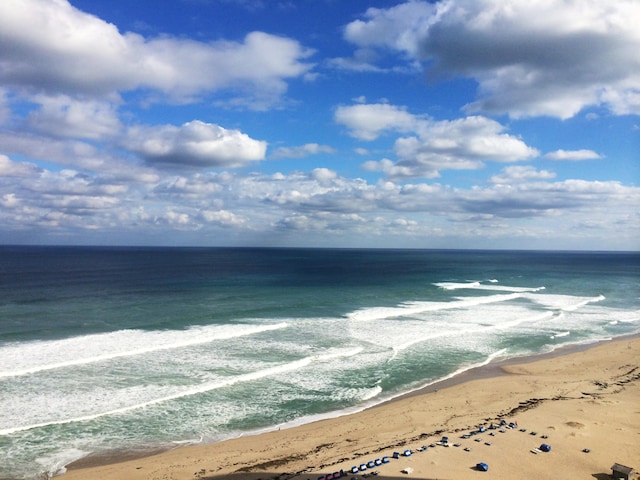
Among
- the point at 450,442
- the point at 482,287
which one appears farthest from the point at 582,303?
the point at 450,442

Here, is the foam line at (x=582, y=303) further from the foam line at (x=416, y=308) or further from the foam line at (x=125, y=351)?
the foam line at (x=125, y=351)

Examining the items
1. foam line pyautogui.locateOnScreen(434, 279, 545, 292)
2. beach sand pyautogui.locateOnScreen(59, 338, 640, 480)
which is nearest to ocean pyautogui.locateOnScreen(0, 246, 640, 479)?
beach sand pyautogui.locateOnScreen(59, 338, 640, 480)

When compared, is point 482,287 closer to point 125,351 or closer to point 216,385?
point 125,351

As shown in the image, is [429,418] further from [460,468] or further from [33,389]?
[33,389]

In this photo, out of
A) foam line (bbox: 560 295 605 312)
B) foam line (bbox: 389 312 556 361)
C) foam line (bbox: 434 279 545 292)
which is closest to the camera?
foam line (bbox: 389 312 556 361)

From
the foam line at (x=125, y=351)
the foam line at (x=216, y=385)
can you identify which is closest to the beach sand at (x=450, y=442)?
the foam line at (x=216, y=385)

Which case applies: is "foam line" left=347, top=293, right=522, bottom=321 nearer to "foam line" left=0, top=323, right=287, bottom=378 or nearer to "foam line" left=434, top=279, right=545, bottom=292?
"foam line" left=0, top=323, right=287, bottom=378
